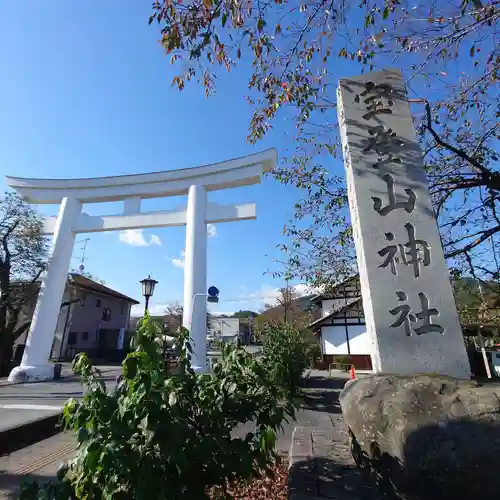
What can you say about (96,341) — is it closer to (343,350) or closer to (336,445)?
(343,350)

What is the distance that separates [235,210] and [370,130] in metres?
6.43

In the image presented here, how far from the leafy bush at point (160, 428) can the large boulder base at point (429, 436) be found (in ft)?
2.68

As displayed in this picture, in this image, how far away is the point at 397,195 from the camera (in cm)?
371

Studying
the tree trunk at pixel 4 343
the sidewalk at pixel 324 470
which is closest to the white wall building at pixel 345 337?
the sidewalk at pixel 324 470

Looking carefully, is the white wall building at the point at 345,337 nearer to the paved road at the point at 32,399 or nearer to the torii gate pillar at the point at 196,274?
the torii gate pillar at the point at 196,274

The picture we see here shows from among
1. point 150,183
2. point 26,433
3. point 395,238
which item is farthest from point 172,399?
point 150,183

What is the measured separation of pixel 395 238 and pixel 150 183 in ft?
30.6

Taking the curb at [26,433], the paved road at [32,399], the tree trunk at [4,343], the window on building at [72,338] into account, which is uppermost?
the window on building at [72,338]

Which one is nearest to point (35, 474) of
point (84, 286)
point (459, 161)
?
point (459, 161)

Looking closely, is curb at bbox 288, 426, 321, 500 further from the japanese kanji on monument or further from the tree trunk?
the tree trunk

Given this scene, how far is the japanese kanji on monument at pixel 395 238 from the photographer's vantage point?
3.16 metres

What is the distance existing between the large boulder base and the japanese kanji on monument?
50cm

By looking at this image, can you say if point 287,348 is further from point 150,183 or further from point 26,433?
point 150,183

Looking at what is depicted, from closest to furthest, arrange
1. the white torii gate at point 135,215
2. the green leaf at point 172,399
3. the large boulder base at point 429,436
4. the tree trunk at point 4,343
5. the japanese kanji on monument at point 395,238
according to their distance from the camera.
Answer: the green leaf at point 172,399, the large boulder base at point 429,436, the japanese kanji on monument at point 395,238, the white torii gate at point 135,215, the tree trunk at point 4,343
